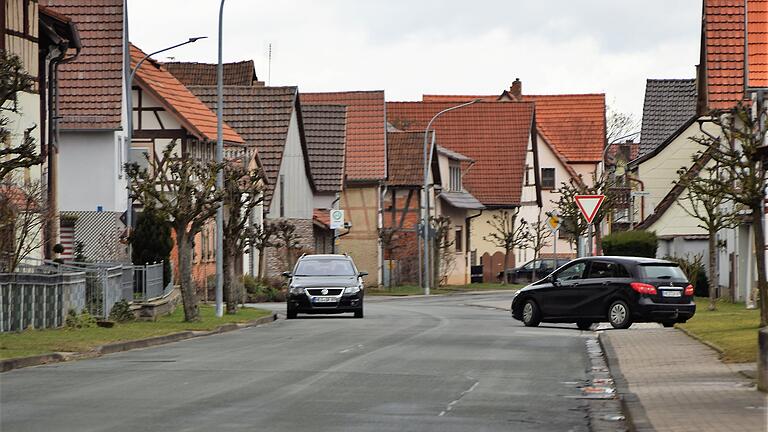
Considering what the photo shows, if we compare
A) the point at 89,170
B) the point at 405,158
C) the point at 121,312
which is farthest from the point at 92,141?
the point at 405,158

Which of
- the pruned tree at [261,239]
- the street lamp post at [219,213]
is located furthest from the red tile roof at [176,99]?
the street lamp post at [219,213]

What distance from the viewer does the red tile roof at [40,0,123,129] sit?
4706cm

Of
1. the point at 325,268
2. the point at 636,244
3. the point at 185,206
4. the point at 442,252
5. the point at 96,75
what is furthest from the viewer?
the point at 442,252

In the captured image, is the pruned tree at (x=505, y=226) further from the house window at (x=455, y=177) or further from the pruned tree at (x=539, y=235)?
the house window at (x=455, y=177)

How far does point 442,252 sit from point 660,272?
46799 millimetres

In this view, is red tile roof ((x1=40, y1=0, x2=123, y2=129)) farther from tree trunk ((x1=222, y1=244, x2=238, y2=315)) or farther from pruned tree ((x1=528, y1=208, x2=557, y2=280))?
pruned tree ((x1=528, y1=208, x2=557, y2=280))

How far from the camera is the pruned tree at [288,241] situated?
5947 centimetres

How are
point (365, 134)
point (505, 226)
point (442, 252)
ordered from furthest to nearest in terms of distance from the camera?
point (505, 226)
point (442, 252)
point (365, 134)

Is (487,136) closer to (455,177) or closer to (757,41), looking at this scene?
(455,177)

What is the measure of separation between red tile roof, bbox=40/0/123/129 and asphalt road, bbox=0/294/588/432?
2106cm

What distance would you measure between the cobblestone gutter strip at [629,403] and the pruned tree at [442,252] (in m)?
48.7

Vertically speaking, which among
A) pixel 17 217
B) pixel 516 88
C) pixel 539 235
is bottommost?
pixel 539 235

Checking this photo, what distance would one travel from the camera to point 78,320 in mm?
28422

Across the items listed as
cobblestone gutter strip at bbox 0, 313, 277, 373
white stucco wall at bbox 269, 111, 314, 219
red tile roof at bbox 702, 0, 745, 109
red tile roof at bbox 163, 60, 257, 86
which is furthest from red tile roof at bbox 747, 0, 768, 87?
red tile roof at bbox 163, 60, 257, 86
